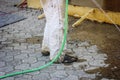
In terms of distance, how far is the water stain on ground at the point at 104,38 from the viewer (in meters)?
3.94

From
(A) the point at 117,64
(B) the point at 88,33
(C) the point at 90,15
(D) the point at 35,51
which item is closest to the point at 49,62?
(D) the point at 35,51

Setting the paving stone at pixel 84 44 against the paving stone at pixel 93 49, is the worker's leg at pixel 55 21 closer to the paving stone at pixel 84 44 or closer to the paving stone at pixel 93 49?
the paving stone at pixel 93 49

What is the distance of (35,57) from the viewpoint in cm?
445

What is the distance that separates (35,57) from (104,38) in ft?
4.84

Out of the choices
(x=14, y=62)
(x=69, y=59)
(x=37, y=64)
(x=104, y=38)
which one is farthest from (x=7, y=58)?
(x=104, y=38)

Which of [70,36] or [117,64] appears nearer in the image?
[117,64]

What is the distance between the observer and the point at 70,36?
17.5 ft

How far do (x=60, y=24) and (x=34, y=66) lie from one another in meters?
0.77

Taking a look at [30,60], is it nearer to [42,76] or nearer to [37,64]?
[37,64]

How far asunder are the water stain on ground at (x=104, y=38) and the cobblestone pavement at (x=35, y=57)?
120 mm

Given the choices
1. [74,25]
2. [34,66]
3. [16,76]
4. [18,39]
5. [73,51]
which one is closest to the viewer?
[16,76]

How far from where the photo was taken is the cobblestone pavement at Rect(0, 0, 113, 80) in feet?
12.6

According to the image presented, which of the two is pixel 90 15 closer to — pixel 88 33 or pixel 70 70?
pixel 88 33

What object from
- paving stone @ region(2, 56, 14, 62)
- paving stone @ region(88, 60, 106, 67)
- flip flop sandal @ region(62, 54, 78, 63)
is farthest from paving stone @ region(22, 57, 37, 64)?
paving stone @ region(88, 60, 106, 67)
